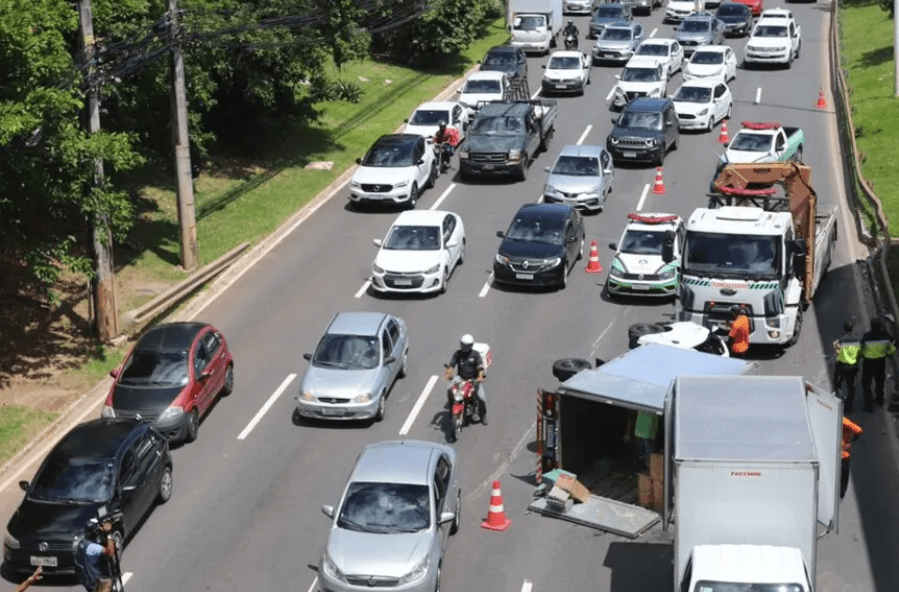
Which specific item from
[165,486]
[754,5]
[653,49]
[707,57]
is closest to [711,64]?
[707,57]

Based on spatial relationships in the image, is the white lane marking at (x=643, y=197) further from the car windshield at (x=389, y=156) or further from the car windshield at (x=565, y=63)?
the car windshield at (x=565, y=63)

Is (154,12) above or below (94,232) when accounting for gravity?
above

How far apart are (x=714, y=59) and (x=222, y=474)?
3552 centimetres

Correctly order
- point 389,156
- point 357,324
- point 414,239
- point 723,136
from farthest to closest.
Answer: point 723,136
point 389,156
point 414,239
point 357,324

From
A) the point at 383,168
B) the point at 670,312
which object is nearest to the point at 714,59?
the point at 383,168

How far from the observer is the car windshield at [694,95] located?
50188 mm

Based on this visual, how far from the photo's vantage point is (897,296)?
1304 inches

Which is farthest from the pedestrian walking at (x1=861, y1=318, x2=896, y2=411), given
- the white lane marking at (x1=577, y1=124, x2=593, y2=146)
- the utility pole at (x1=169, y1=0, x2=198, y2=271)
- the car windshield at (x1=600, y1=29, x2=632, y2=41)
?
the car windshield at (x1=600, y1=29, x2=632, y2=41)

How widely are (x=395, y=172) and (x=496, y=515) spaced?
1968cm

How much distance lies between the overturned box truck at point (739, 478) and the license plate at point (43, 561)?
8310 millimetres

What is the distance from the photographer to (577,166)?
4181 cm

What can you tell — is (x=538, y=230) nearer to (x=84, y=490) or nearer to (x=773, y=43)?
(x=84, y=490)

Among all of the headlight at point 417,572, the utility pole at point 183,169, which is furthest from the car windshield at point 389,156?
the headlight at point 417,572

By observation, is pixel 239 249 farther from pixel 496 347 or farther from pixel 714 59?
pixel 714 59
